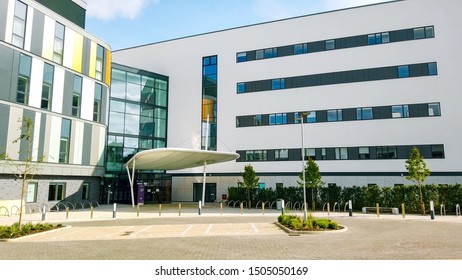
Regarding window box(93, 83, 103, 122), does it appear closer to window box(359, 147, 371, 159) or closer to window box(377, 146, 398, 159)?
window box(359, 147, 371, 159)

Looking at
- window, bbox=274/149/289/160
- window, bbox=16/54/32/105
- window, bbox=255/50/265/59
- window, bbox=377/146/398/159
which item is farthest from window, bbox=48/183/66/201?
window, bbox=377/146/398/159

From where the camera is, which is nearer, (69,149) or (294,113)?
(69,149)

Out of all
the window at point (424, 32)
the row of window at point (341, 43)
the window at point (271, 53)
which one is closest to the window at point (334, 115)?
the row of window at point (341, 43)

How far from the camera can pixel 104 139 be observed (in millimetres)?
35281

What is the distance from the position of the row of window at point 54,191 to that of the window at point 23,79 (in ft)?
22.2

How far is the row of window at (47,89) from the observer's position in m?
27.2

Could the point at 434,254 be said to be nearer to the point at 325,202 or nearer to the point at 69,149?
the point at 325,202

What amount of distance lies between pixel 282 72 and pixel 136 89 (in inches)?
683

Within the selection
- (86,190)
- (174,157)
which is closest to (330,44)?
(174,157)

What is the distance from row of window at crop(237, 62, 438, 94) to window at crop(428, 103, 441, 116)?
3.03m

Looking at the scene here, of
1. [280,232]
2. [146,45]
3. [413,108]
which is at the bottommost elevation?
[280,232]
